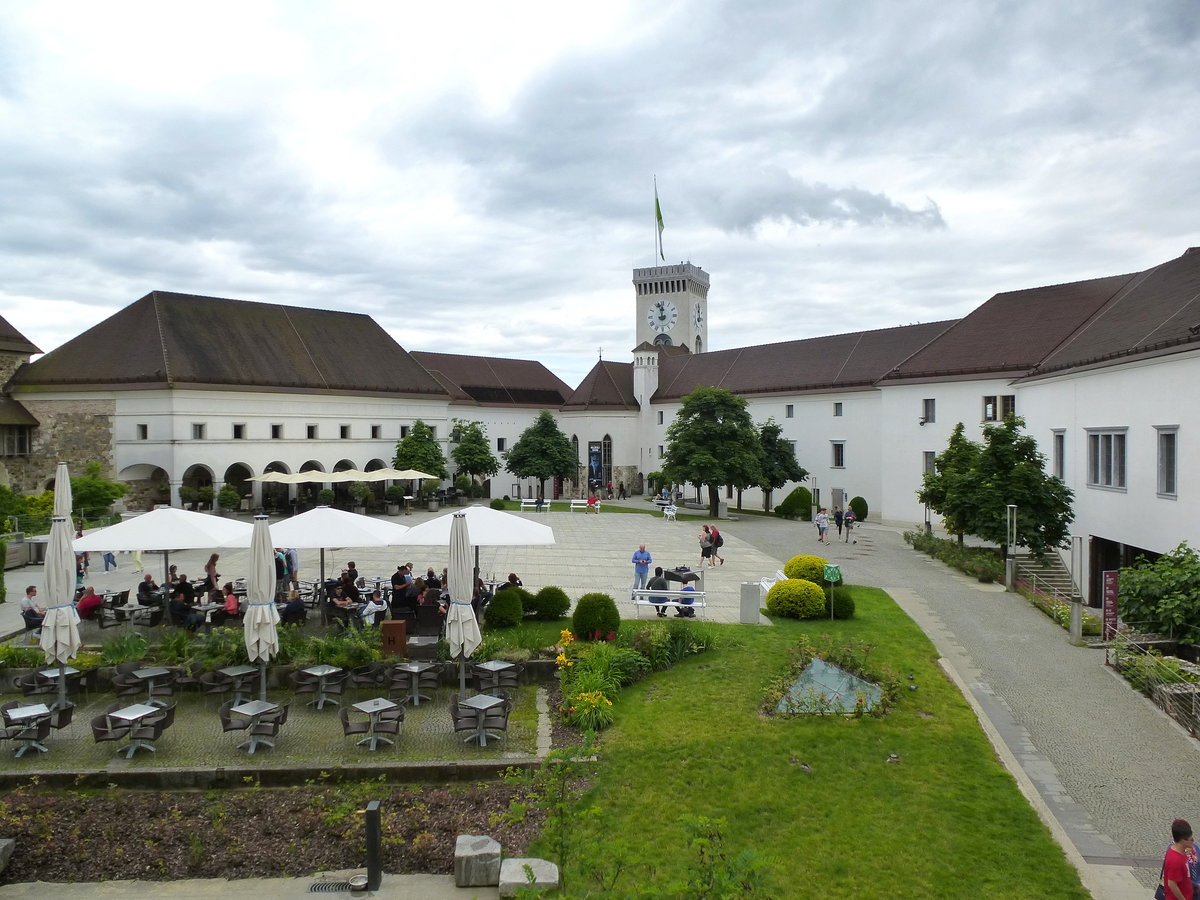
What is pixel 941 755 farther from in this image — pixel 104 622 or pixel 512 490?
pixel 512 490

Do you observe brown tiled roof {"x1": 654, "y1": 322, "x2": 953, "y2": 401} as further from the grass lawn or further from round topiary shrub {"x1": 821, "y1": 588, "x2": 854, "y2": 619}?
the grass lawn

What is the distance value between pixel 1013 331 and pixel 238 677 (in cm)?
3763

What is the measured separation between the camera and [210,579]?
18.0 meters

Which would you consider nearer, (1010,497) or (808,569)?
(808,569)

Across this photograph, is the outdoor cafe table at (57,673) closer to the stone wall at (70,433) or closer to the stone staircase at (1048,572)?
the stone staircase at (1048,572)

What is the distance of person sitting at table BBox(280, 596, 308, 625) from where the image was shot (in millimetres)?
16297

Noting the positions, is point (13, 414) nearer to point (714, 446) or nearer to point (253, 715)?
point (714, 446)

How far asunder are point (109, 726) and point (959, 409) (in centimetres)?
3773

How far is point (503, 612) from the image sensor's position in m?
16.9

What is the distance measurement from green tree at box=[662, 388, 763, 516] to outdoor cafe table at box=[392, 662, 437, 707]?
31700 mm

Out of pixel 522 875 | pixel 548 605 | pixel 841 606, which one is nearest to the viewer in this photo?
pixel 522 875

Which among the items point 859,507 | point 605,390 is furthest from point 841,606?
point 605,390

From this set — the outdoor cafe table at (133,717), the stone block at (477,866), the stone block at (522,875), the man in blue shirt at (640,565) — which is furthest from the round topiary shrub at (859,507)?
the stone block at (477,866)

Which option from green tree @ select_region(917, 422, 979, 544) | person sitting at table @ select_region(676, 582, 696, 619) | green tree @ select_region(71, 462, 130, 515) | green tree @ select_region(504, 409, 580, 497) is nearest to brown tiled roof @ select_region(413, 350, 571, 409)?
green tree @ select_region(504, 409, 580, 497)
